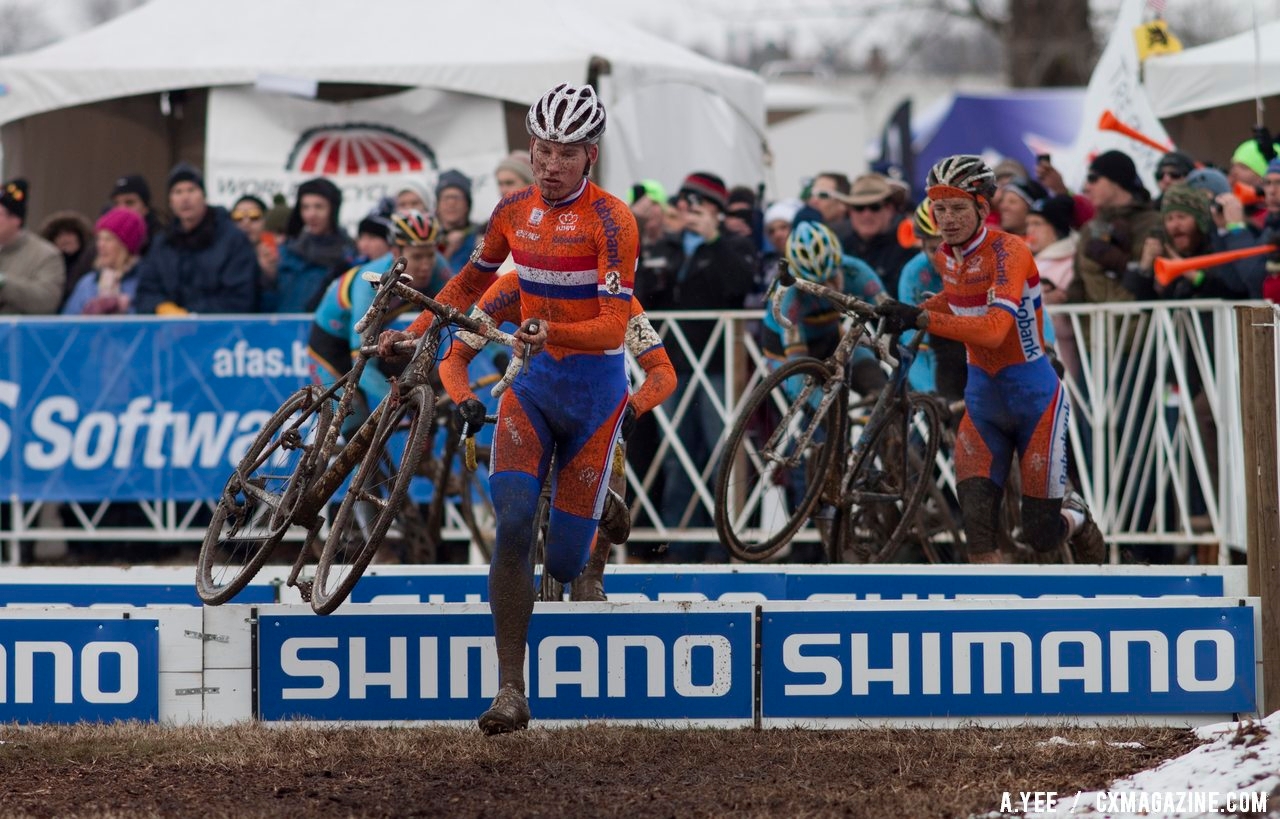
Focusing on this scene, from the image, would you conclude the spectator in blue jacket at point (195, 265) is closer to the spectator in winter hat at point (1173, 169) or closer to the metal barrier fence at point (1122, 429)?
the metal barrier fence at point (1122, 429)

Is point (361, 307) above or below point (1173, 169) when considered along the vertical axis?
below

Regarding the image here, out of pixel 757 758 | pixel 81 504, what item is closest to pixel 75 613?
pixel 757 758

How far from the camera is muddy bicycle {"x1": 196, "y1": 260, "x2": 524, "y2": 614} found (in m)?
6.87

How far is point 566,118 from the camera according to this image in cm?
680

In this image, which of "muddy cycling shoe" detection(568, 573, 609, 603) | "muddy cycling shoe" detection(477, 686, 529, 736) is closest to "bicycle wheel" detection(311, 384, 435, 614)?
"muddy cycling shoe" detection(477, 686, 529, 736)

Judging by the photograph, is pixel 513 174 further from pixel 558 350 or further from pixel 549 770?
pixel 549 770

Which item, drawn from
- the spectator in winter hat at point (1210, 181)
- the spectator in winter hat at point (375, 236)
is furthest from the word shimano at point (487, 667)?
the spectator in winter hat at point (1210, 181)

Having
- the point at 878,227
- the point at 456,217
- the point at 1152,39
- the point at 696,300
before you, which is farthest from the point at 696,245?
the point at 1152,39

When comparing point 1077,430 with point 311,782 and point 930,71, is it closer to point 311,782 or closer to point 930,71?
point 311,782

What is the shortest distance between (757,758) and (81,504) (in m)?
7.29

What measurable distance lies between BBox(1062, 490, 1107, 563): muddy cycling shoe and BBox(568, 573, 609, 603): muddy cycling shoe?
2747mm

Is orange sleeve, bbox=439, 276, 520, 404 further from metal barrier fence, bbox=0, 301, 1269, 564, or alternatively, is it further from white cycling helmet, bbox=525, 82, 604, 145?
metal barrier fence, bbox=0, 301, 1269, 564

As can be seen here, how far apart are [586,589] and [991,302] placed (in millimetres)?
2294

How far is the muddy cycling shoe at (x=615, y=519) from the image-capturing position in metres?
7.72
